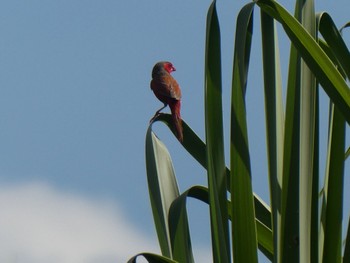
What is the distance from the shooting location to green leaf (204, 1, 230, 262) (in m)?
2.31

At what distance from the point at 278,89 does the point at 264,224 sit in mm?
535

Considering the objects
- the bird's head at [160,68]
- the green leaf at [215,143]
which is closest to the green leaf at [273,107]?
the green leaf at [215,143]

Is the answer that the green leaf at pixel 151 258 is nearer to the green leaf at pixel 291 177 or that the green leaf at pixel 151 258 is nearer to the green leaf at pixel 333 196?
the green leaf at pixel 291 177

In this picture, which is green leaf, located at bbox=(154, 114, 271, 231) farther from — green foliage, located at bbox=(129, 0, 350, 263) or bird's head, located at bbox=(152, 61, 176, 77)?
bird's head, located at bbox=(152, 61, 176, 77)

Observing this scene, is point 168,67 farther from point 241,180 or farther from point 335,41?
point 241,180

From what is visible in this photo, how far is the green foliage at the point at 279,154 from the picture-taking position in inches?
88.9

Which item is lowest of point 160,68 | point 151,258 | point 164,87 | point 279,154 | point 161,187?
point 151,258

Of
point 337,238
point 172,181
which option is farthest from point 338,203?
point 172,181

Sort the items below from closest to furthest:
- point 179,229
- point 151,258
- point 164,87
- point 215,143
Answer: point 151,258, point 215,143, point 179,229, point 164,87

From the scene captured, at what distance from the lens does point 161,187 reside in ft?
9.53

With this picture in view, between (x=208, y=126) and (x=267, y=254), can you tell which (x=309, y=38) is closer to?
(x=208, y=126)

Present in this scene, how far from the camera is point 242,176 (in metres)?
2.35

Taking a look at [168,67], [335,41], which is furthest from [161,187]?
[168,67]

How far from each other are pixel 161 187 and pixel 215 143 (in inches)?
21.4
